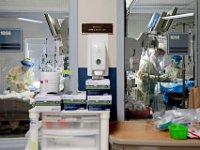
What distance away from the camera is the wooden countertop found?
135 centimetres

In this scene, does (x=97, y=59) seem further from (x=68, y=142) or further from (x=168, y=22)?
(x=168, y=22)

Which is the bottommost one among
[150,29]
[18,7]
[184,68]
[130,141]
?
[130,141]

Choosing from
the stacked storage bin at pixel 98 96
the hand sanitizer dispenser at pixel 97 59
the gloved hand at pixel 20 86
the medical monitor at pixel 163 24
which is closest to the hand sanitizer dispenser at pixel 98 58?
the hand sanitizer dispenser at pixel 97 59

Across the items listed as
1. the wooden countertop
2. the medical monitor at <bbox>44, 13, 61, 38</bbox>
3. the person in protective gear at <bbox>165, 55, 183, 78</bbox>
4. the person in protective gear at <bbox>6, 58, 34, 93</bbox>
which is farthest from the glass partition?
the person in protective gear at <bbox>6, 58, 34, 93</bbox>

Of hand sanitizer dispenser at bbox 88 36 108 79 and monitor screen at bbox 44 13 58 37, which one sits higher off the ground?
monitor screen at bbox 44 13 58 37

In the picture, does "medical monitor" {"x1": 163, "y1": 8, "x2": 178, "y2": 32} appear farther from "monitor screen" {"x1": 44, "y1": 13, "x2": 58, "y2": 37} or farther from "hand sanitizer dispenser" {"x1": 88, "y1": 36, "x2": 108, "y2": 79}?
"monitor screen" {"x1": 44, "y1": 13, "x2": 58, "y2": 37}

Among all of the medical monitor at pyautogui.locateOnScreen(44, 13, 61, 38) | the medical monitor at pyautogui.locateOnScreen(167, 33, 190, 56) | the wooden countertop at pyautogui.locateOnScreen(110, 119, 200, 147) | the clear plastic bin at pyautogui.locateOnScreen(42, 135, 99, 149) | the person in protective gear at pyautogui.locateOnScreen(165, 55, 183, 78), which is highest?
the medical monitor at pyautogui.locateOnScreen(44, 13, 61, 38)

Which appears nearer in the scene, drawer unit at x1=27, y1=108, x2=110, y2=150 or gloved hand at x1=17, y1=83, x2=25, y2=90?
drawer unit at x1=27, y1=108, x2=110, y2=150

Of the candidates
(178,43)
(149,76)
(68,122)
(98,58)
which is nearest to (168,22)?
(178,43)

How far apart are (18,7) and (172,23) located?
137 cm

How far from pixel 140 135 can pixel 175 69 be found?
848 mm

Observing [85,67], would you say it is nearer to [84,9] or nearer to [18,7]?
[84,9]

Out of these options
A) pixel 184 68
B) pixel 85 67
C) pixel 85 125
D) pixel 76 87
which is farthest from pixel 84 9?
pixel 184 68

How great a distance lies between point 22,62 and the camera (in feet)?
6.95
